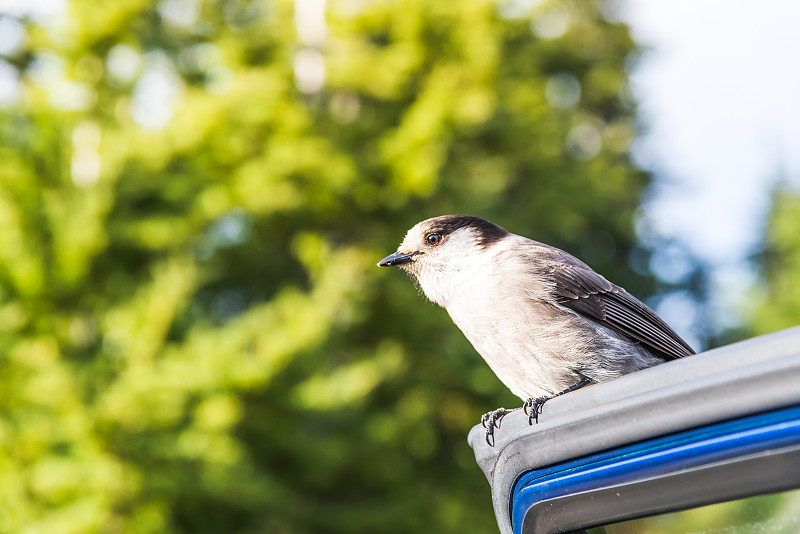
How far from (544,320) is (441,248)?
3.05ft

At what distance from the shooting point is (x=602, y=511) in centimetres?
142

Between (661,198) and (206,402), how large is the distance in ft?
64.3

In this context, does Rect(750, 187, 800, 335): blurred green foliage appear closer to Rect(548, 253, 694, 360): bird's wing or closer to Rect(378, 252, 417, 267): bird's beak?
Rect(378, 252, 417, 267): bird's beak

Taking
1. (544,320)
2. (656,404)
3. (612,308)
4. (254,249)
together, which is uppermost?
(254,249)

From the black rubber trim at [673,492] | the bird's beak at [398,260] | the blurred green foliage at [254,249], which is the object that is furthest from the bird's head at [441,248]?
the blurred green foliage at [254,249]

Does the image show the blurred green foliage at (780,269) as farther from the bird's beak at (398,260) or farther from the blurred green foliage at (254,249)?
the bird's beak at (398,260)

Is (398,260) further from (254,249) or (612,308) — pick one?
(254,249)

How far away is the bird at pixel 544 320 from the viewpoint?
3018 millimetres

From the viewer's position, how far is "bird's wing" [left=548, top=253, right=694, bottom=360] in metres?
3.12

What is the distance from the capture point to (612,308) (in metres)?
3.36

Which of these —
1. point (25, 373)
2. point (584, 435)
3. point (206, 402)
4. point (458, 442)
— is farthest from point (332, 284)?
point (584, 435)

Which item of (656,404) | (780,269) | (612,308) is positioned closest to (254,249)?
(612,308)

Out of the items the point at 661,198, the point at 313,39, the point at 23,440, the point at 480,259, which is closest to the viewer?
the point at 480,259

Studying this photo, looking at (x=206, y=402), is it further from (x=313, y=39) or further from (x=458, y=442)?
(x=313, y=39)
